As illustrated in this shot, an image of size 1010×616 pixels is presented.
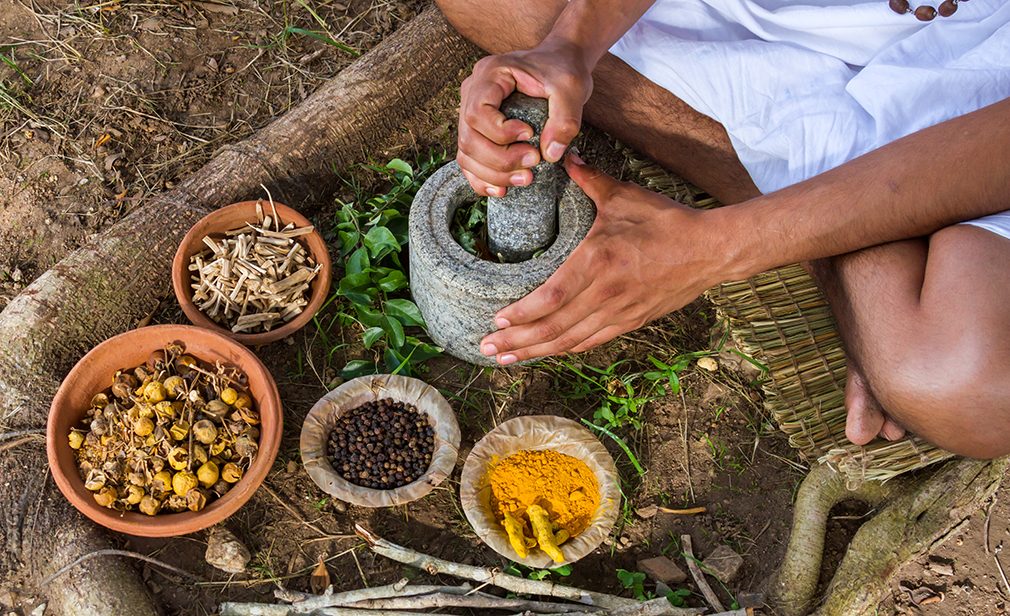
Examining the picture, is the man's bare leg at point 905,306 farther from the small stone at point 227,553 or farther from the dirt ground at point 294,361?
the small stone at point 227,553

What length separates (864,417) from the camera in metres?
2.61

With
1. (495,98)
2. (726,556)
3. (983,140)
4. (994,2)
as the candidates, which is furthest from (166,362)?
(994,2)

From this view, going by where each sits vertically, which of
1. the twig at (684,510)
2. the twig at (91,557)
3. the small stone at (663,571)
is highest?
the twig at (684,510)

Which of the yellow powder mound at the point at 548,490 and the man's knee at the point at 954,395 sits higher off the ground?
the man's knee at the point at 954,395

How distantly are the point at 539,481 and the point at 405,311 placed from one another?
796 millimetres

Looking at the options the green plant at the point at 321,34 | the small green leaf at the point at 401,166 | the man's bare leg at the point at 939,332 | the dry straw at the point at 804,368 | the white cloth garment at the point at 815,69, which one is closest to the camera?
the man's bare leg at the point at 939,332

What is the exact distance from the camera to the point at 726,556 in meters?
2.81

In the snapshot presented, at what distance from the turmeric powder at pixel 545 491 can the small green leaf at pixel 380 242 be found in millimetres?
893

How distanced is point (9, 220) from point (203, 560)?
158 cm

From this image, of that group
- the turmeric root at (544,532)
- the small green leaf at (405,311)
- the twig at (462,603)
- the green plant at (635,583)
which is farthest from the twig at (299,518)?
the green plant at (635,583)

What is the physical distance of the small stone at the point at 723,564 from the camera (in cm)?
278

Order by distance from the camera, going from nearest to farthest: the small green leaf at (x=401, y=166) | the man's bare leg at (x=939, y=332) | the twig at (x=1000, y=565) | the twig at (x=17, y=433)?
the man's bare leg at (x=939, y=332) → the twig at (x=17, y=433) → the twig at (x=1000, y=565) → the small green leaf at (x=401, y=166)

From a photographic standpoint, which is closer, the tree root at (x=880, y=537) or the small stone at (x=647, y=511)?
the tree root at (x=880, y=537)

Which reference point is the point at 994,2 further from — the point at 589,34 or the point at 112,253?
the point at 112,253
